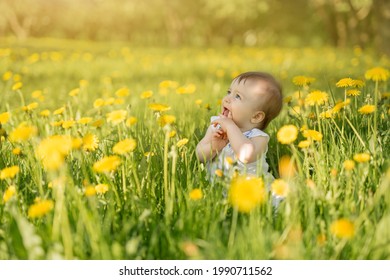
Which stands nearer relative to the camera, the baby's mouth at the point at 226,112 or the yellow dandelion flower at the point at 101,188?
the yellow dandelion flower at the point at 101,188

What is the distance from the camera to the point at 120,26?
75.0 ft

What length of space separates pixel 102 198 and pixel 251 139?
2.12 feet

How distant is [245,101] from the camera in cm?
207

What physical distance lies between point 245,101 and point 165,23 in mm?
20039

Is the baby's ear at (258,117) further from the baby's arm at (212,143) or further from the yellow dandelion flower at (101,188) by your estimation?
the yellow dandelion flower at (101,188)

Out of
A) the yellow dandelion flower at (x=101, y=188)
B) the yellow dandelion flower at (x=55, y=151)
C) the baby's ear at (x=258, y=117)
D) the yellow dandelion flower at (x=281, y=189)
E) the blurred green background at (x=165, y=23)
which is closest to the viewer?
the yellow dandelion flower at (x=55, y=151)

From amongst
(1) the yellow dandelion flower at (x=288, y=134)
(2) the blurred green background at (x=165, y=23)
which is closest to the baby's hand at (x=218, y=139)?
(1) the yellow dandelion flower at (x=288, y=134)

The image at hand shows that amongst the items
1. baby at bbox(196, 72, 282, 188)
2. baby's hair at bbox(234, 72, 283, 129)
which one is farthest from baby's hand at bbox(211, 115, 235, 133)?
baby's hair at bbox(234, 72, 283, 129)

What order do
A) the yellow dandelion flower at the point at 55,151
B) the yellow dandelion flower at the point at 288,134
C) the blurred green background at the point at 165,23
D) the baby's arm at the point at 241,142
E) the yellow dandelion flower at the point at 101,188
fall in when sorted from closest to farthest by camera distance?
the yellow dandelion flower at the point at 55,151 → the yellow dandelion flower at the point at 288,134 → the yellow dandelion flower at the point at 101,188 → the baby's arm at the point at 241,142 → the blurred green background at the point at 165,23

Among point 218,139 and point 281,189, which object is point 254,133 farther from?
point 281,189

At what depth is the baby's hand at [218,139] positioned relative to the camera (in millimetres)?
2133

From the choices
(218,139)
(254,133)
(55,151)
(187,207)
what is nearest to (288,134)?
(187,207)

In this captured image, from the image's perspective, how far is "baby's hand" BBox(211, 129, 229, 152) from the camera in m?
2.13

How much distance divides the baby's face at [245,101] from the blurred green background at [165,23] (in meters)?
14.9
